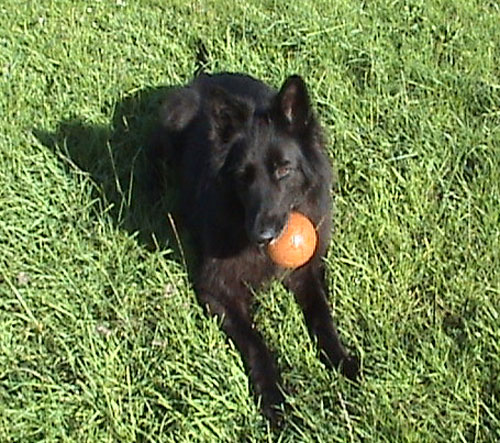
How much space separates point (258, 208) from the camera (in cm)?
319

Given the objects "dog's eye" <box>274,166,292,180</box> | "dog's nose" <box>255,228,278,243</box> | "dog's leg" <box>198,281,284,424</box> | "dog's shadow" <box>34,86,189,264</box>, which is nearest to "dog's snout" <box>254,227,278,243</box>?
"dog's nose" <box>255,228,278,243</box>

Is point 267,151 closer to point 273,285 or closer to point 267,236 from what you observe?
point 267,236

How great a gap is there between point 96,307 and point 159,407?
0.62 meters

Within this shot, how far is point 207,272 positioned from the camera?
11.6ft

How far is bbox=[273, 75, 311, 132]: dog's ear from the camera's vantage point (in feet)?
10.5

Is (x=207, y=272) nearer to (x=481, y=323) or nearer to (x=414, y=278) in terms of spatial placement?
(x=414, y=278)

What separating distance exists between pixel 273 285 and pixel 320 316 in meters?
0.30

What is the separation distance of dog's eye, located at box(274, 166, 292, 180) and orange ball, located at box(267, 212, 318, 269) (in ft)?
0.56

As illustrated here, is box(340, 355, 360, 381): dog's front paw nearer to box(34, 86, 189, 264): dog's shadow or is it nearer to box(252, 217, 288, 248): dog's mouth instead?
box(252, 217, 288, 248): dog's mouth

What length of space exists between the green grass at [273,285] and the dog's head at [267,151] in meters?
0.46

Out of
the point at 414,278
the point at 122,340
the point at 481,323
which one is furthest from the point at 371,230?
the point at 122,340

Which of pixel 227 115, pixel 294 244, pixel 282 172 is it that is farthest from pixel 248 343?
pixel 227 115

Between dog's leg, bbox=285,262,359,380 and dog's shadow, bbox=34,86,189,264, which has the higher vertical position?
dog's shadow, bbox=34,86,189,264

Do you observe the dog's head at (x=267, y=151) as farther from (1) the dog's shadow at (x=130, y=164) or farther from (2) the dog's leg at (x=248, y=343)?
(1) the dog's shadow at (x=130, y=164)
